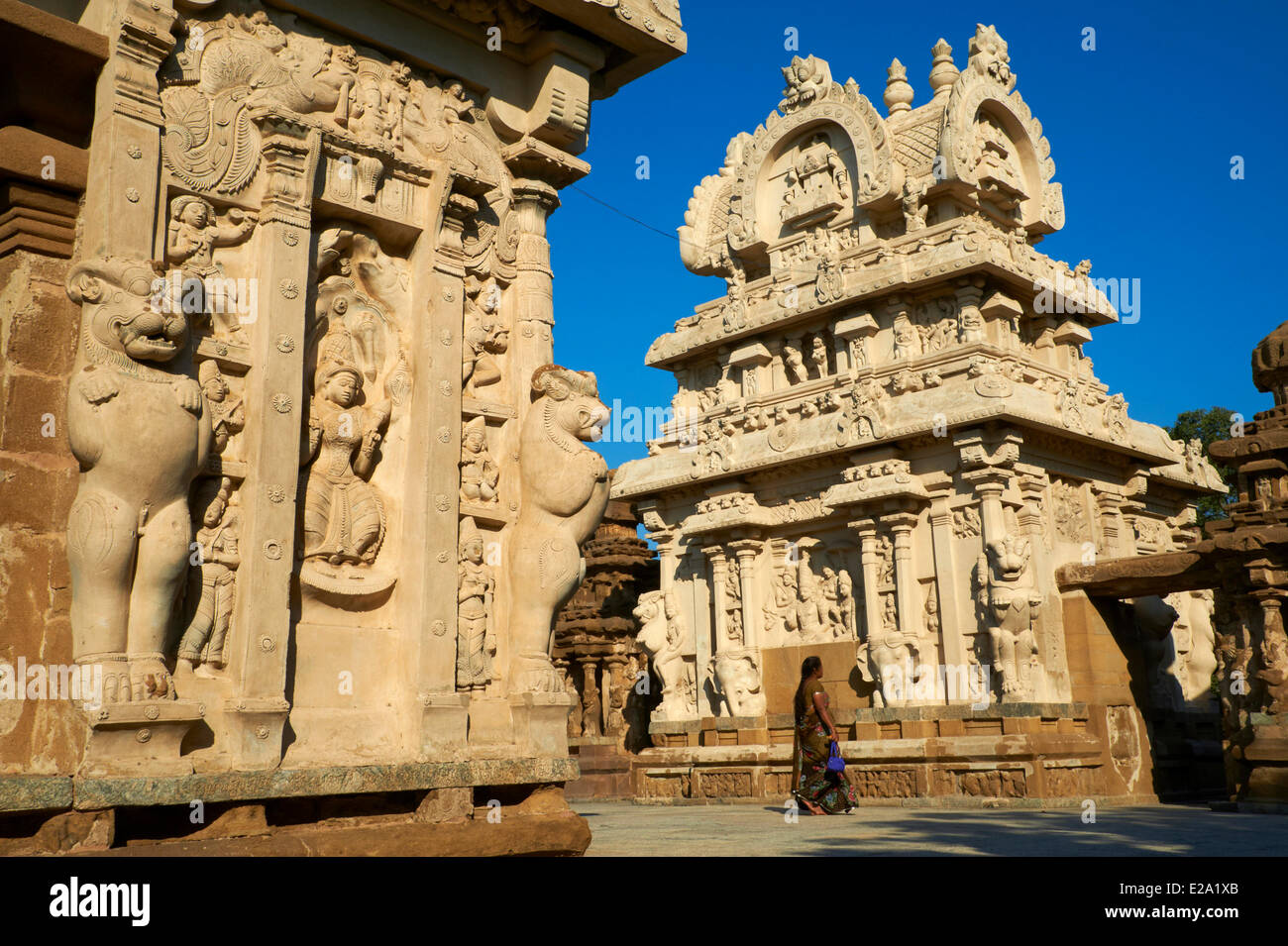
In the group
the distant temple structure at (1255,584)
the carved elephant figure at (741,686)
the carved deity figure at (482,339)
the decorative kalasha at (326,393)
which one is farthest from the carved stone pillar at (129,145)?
the carved elephant figure at (741,686)

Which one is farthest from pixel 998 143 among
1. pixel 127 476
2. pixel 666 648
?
pixel 127 476

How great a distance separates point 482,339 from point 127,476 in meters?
2.84

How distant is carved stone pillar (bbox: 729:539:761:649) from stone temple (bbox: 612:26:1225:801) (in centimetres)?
4

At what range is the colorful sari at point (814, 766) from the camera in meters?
13.0

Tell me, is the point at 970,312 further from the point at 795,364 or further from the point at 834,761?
the point at 834,761

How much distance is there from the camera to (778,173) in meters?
23.5

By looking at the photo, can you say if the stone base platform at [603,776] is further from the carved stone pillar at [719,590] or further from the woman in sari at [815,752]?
the woman in sari at [815,752]

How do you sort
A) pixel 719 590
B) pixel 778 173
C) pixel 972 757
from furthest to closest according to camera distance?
pixel 778 173 → pixel 719 590 → pixel 972 757

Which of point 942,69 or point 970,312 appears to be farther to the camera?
point 942,69

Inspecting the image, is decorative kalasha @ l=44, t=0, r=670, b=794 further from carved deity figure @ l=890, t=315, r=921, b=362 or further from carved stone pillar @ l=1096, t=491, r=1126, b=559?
carved stone pillar @ l=1096, t=491, r=1126, b=559

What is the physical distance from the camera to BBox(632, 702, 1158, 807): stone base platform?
15.9m

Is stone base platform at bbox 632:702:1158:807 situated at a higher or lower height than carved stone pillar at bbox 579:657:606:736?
lower

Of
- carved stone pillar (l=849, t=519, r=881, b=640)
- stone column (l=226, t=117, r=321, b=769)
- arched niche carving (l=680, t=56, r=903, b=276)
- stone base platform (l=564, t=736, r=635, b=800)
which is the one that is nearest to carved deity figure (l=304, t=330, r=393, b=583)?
stone column (l=226, t=117, r=321, b=769)

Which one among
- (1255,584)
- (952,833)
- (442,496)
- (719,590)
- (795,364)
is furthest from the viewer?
(795,364)
